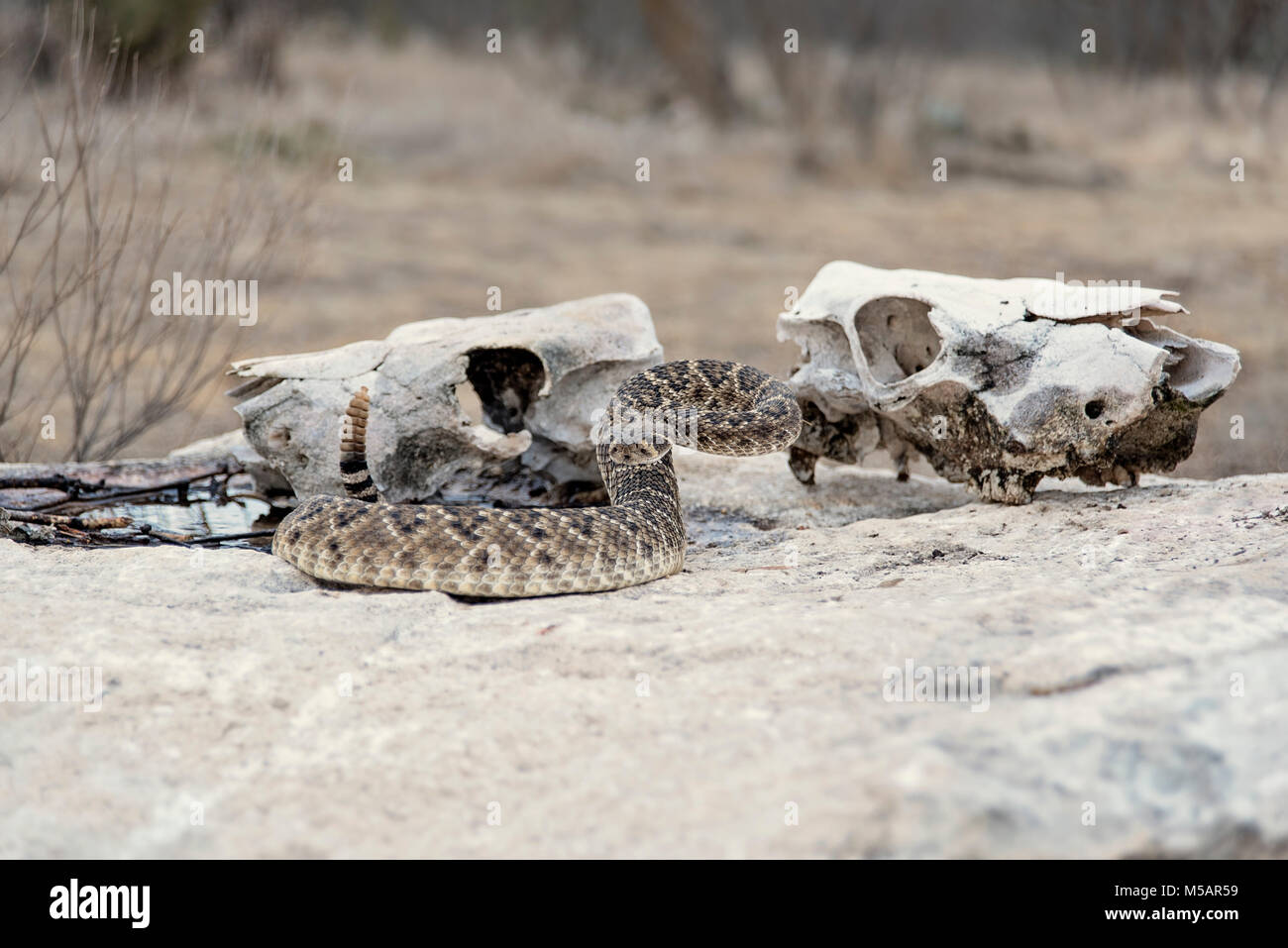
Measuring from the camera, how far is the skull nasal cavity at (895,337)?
6355 mm

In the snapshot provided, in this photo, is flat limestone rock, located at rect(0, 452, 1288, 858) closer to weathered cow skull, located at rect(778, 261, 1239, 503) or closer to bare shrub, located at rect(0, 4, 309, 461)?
weathered cow skull, located at rect(778, 261, 1239, 503)

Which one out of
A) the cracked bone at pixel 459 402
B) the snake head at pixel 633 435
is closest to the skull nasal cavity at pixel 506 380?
the cracked bone at pixel 459 402

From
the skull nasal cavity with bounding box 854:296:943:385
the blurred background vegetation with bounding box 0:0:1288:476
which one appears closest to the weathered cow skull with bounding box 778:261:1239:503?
the skull nasal cavity with bounding box 854:296:943:385

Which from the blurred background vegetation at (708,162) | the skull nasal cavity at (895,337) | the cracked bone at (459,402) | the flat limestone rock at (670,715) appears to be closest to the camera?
the flat limestone rock at (670,715)

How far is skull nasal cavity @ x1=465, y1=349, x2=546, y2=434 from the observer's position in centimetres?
649

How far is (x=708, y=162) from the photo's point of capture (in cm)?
2094

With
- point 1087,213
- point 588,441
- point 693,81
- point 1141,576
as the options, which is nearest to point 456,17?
point 693,81

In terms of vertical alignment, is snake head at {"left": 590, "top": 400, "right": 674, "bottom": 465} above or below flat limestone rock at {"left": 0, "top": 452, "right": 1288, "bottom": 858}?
above

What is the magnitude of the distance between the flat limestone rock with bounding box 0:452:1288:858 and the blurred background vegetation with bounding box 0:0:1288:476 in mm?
4502

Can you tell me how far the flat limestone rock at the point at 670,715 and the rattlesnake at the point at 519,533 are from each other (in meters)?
0.14

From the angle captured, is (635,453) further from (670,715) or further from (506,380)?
(670,715)

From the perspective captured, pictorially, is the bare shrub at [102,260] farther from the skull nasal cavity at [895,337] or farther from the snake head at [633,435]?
the skull nasal cavity at [895,337]
